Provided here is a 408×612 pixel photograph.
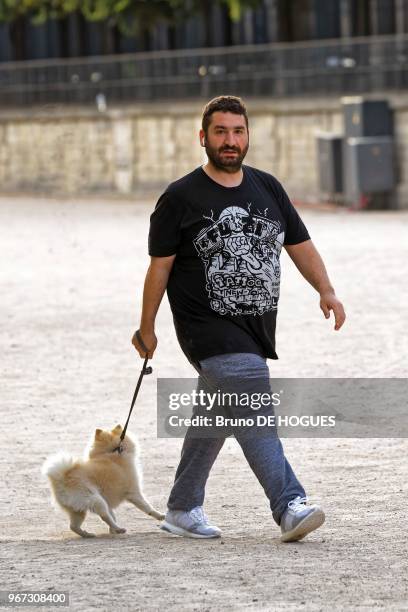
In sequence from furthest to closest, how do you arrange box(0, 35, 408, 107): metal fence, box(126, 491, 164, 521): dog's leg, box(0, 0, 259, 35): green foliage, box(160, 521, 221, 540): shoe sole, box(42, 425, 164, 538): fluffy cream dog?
box(0, 0, 259, 35): green foliage
box(0, 35, 408, 107): metal fence
box(126, 491, 164, 521): dog's leg
box(42, 425, 164, 538): fluffy cream dog
box(160, 521, 221, 540): shoe sole

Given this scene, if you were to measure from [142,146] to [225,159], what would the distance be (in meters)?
37.1

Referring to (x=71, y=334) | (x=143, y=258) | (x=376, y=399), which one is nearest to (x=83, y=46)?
(x=143, y=258)

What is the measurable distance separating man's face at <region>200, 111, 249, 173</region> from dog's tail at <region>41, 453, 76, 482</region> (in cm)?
156

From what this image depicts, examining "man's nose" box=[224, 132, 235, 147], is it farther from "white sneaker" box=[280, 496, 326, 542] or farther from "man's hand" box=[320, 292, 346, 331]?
"white sneaker" box=[280, 496, 326, 542]

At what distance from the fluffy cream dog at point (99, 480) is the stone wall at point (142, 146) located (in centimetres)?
2782

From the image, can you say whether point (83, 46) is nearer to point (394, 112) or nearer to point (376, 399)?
point (394, 112)

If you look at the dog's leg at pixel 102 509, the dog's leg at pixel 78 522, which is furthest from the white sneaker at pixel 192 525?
the dog's leg at pixel 78 522

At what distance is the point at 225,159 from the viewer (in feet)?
25.2

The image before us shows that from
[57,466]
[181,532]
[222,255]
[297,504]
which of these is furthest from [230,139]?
[181,532]

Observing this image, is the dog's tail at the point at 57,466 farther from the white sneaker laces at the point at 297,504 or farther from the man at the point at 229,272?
the white sneaker laces at the point at 297,504

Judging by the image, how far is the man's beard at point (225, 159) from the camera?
769 cm

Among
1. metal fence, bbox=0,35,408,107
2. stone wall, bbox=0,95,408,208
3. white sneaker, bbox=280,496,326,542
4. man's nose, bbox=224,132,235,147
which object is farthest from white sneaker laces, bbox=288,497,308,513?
metal fence, bbox=0,35,408,107

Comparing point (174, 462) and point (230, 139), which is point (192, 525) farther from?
point (174, 462)

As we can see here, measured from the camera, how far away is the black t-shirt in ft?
25.3
